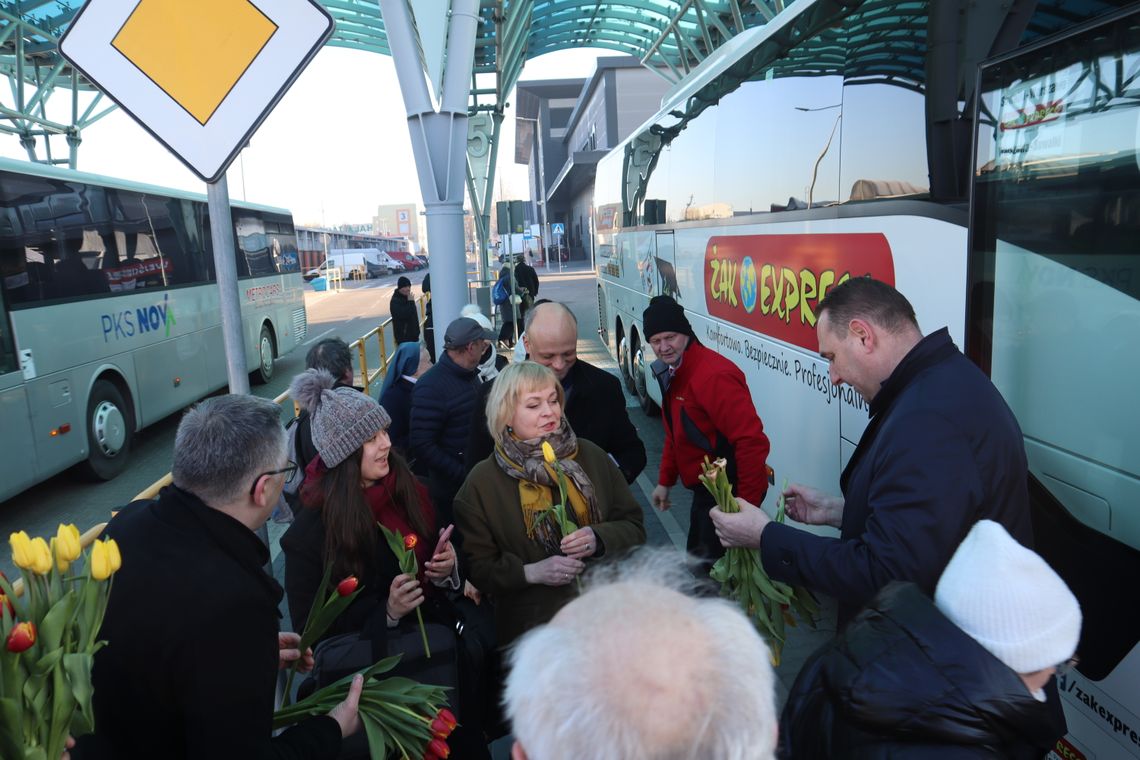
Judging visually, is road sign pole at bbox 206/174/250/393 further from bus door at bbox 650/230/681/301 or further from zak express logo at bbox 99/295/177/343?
zak express logo at bbox 99/295/177/343

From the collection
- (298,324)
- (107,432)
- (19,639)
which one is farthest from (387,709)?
(298,324)

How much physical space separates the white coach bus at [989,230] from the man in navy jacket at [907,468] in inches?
25.3

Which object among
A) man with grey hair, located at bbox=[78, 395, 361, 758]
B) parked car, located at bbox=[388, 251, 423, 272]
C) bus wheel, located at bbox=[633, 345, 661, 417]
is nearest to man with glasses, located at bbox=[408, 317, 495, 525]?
man with grey hair, located at bbox=[78, 395, 361, 758]

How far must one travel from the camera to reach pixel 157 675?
179cm

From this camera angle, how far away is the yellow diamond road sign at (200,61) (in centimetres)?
227

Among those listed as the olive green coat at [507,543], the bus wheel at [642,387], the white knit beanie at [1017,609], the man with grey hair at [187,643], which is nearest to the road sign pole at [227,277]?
the man with grey hair at [187,643]

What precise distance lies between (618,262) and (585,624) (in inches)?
477

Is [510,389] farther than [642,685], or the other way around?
[510,389]

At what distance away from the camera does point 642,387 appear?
37.2 ft

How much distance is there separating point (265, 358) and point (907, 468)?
16.1 m

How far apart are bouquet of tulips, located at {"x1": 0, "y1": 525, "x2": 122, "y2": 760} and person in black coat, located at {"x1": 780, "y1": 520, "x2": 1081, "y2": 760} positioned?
4.81 feet

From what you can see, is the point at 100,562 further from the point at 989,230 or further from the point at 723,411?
the point at 989,230

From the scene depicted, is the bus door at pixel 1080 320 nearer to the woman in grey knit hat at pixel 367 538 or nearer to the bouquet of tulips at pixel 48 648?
the woman in grey knit hat at pixel 367 538

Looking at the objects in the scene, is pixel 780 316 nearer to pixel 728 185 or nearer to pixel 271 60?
pixel 728 185
